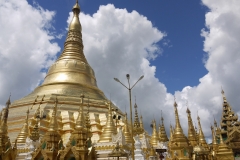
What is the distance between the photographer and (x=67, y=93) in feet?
98.1

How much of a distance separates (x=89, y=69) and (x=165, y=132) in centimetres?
1664

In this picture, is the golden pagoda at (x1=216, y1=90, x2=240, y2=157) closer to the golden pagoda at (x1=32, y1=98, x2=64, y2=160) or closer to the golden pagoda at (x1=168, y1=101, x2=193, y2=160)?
the golden pagoda at (x1=168, y1=101, x2=193, y2=160)

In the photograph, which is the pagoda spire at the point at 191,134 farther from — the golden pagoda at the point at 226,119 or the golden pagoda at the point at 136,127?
the golden pagoda at the point at 226,119

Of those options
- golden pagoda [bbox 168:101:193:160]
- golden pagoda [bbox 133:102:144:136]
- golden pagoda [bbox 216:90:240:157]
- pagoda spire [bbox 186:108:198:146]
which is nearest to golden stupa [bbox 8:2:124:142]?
golden pagoda [bbox 133:102:144:136]

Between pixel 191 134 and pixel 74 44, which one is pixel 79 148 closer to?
pixel 191 134

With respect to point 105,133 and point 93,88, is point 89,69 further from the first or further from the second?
point 105,133

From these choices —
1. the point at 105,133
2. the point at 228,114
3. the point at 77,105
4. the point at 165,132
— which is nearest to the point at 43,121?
the point at 77,105

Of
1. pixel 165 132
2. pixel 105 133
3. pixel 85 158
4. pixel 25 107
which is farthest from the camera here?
pixel 25 107

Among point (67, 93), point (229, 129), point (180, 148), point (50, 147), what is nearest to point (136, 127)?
point (180, 148)

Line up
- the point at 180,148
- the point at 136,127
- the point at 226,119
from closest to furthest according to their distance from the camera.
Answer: the point at 180,148 → the point at 136,127 → the point at 226,119

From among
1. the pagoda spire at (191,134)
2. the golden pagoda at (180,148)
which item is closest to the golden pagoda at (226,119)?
the pagoda spire at (191,134)

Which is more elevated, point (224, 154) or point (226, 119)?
point (226, 119)

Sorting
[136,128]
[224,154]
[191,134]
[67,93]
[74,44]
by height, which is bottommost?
[224,154]

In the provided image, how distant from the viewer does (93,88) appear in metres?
34.0
